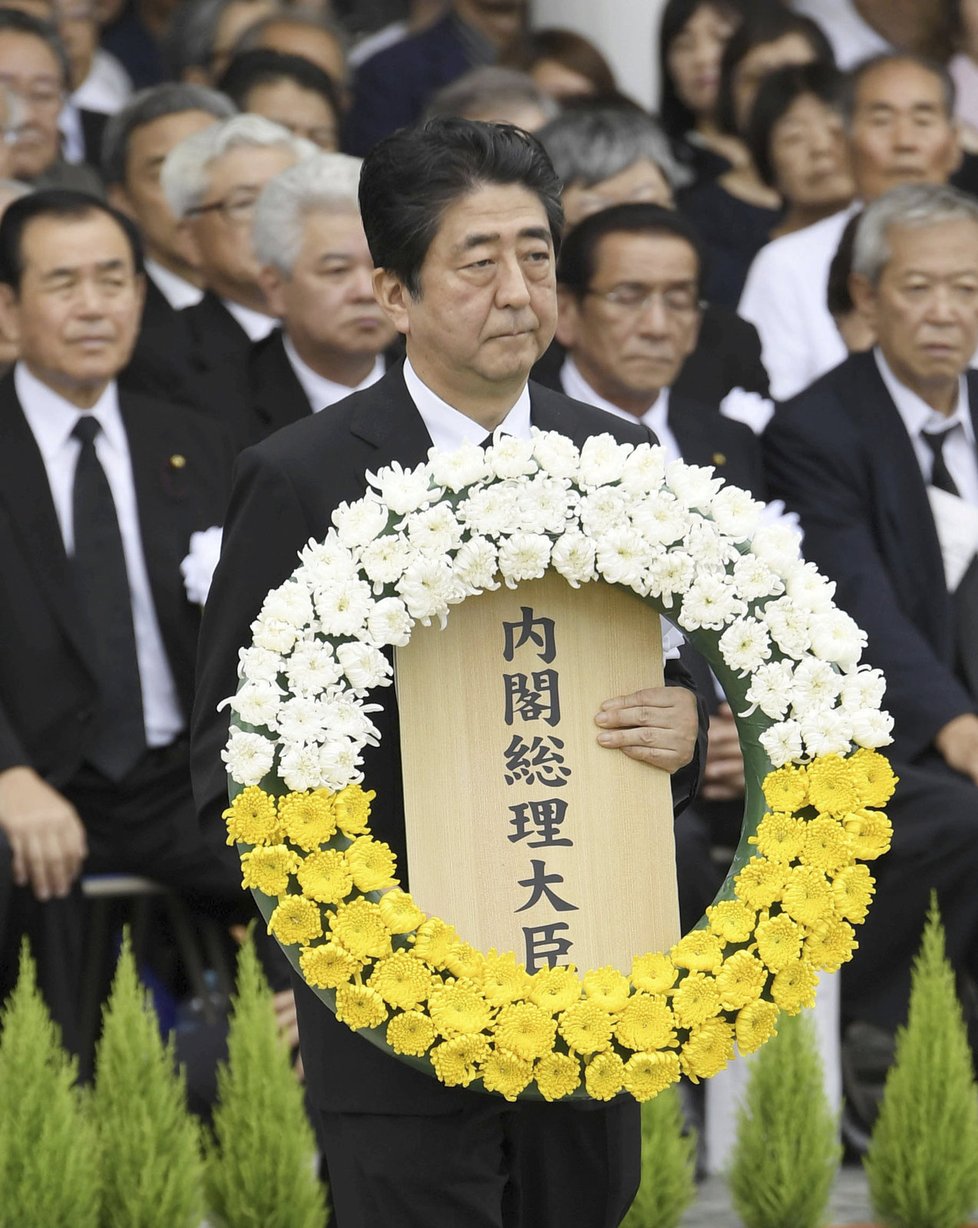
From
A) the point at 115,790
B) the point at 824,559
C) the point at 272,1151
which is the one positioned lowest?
the point at 272,1151

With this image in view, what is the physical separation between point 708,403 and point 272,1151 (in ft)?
9.42

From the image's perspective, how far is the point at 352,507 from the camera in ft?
9.23

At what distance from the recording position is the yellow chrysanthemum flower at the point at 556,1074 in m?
2.75

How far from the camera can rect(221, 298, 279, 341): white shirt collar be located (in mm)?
6477

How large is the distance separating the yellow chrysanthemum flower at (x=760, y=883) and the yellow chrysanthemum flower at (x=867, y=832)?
0.31 feet

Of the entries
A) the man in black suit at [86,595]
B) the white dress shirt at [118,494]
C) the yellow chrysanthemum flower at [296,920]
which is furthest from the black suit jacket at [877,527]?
the yellow chrysanthemum flower at [296,920]

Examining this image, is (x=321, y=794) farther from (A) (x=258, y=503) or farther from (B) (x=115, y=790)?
(B) (x=115, y=790)

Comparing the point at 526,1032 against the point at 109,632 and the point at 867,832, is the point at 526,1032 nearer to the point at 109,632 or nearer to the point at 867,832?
the point at 867,832

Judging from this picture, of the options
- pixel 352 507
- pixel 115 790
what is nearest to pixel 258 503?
pixel 352 507

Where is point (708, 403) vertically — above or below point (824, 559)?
above

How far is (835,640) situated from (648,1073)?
588mm

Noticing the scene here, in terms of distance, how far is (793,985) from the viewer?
2.85 meters

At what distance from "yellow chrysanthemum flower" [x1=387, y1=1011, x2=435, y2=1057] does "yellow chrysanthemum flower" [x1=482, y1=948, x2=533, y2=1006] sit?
83mm

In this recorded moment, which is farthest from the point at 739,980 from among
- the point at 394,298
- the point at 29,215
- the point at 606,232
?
the point at 29,215
